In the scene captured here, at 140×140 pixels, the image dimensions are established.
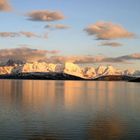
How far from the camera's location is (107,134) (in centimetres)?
3275

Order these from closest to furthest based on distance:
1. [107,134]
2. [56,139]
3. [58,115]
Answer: [56,139], [107,134], [58,115]

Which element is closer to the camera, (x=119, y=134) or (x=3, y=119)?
(x=119, y=134)

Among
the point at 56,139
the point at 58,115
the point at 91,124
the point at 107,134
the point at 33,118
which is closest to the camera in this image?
the point at 56,139

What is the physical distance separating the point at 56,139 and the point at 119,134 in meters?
6.39

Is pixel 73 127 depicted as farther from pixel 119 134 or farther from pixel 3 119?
pixel 3 119

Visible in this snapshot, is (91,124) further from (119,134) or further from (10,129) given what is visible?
(10,129)

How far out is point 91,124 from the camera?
38188 millimetres

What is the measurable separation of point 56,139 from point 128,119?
591 inches

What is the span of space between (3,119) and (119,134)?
47.4 feet

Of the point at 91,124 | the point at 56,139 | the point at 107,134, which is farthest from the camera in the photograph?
the point at 91,124

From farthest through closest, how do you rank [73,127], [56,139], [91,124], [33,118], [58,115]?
[58,115]
[33,118]
[91,124]
[73,127]
[56,139]

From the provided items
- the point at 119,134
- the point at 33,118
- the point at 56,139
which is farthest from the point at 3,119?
the point at 119,134

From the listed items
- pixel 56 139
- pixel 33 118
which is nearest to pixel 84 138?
pixel 56 139

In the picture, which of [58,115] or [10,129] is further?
[58,115]
